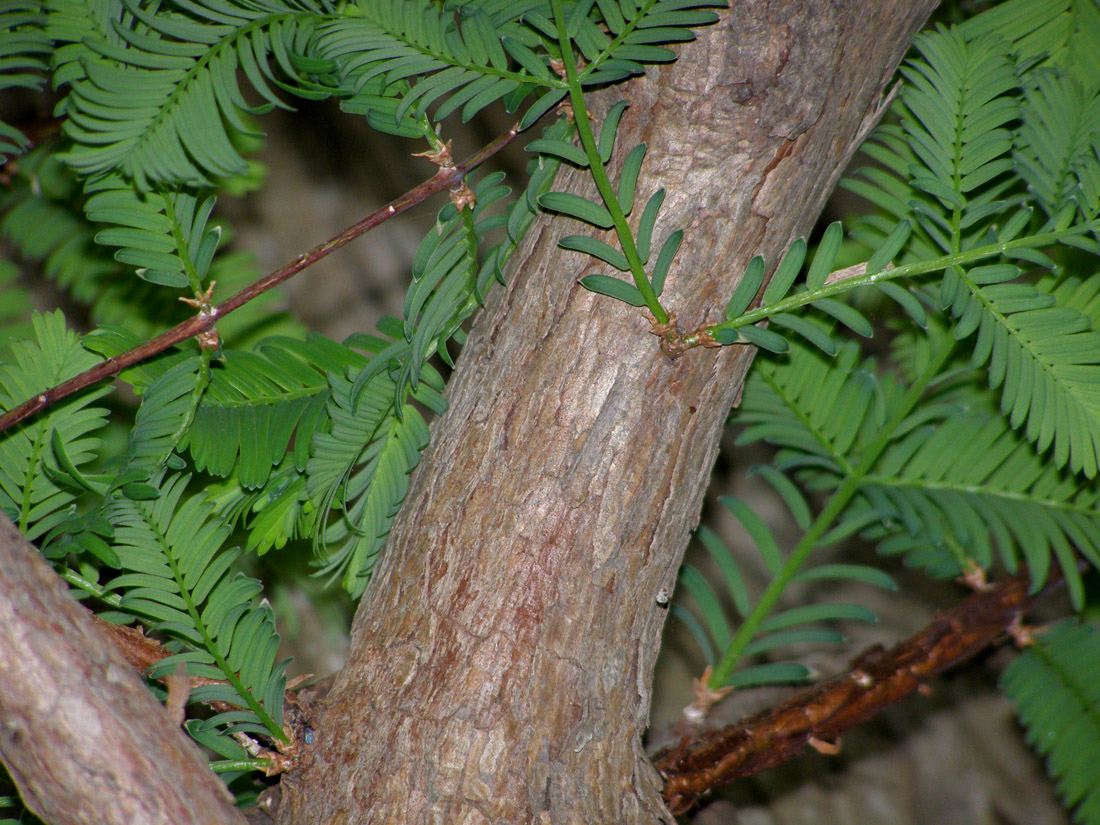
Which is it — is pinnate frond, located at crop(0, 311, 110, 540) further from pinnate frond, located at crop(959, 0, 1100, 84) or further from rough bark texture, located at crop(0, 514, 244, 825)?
pinnate frond, located at crop(959, 0, 1100, 84)

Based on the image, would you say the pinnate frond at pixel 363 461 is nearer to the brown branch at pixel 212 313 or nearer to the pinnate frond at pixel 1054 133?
the brown branch at pixel 212 313

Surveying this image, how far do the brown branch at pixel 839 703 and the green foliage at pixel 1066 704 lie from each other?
4 cm

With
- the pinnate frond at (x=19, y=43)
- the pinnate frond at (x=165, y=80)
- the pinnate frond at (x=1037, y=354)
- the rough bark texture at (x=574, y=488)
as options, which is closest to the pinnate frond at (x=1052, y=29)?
the rough bark texture at (x=574, y=488)

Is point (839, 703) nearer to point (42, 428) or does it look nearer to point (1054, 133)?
point (1054, 133)

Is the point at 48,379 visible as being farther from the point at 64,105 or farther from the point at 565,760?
the point at 565,760

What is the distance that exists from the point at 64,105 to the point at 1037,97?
2.14ft

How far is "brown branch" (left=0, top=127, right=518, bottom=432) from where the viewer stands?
47cm

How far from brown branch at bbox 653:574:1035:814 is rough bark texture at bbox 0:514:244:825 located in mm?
422

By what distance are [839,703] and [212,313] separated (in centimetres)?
64

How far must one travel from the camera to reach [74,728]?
36cm

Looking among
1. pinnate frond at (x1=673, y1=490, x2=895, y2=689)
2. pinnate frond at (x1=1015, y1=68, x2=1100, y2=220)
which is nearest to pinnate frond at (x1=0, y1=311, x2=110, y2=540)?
pinnate frond at (x1=673, y1=490, x2=895, y2=689)

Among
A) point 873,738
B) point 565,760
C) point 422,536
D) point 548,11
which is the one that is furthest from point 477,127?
point 873,738

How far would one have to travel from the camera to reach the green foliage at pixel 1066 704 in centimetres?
73

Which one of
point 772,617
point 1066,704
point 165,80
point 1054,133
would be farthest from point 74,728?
point 1066,704
